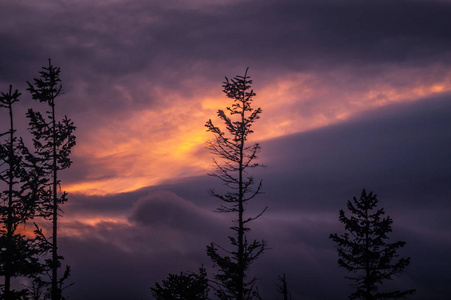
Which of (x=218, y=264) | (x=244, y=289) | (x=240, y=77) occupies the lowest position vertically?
(x=244, y=289)

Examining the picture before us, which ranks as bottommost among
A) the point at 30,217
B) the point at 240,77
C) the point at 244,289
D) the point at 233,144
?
the point at 244,289

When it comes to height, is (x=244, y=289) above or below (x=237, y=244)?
below

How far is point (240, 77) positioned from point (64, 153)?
37.4ft

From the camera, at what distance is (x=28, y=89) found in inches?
945

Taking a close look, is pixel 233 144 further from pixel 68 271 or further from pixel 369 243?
pixel 369 243

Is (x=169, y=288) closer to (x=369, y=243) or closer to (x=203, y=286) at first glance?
(x=203, y=286)

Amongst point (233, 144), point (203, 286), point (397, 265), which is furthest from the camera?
point (397, 265)

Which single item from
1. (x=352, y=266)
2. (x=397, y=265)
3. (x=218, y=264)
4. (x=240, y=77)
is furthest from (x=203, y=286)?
(x=397, y=265)

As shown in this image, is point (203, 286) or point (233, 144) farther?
point (233, 144)

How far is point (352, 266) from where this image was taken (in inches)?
1120

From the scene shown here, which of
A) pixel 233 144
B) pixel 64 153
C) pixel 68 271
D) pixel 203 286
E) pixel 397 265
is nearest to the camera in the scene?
pixel 68 271

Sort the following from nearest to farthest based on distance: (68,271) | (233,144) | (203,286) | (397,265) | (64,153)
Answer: (68,271)
(203,286)
(233,144)
(64,153)
(397,265)

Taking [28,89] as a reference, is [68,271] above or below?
below

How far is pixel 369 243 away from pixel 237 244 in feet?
40.2
